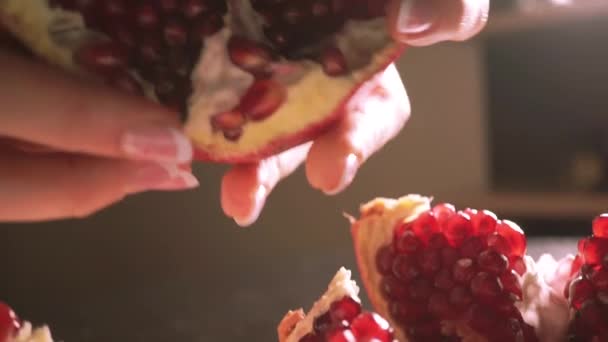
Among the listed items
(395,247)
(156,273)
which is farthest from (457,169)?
(395,247)

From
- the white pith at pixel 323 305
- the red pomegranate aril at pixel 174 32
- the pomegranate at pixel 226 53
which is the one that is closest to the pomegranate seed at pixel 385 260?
the white pith at pixel 323 305

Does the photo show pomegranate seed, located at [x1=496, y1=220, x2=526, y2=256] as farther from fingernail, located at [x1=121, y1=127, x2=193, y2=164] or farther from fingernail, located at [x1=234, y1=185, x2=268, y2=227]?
fingernail, located at [x1=121, y1=127, x2=193, y2=164]

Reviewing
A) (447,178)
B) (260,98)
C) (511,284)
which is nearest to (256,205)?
(260,98)

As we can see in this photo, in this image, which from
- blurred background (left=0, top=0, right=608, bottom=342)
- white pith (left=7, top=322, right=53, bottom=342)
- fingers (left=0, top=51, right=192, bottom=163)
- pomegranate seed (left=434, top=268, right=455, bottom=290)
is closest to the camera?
fingers (left=0, top=51, right=192, bottom=163)

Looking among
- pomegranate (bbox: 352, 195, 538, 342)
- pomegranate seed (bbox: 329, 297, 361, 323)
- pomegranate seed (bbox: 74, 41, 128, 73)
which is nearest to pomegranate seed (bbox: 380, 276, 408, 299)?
pomegranate (bbox: 352, 195, 538, 342)

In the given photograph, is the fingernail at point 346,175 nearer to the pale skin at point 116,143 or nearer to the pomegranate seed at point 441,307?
the pale skin at point 116,143
